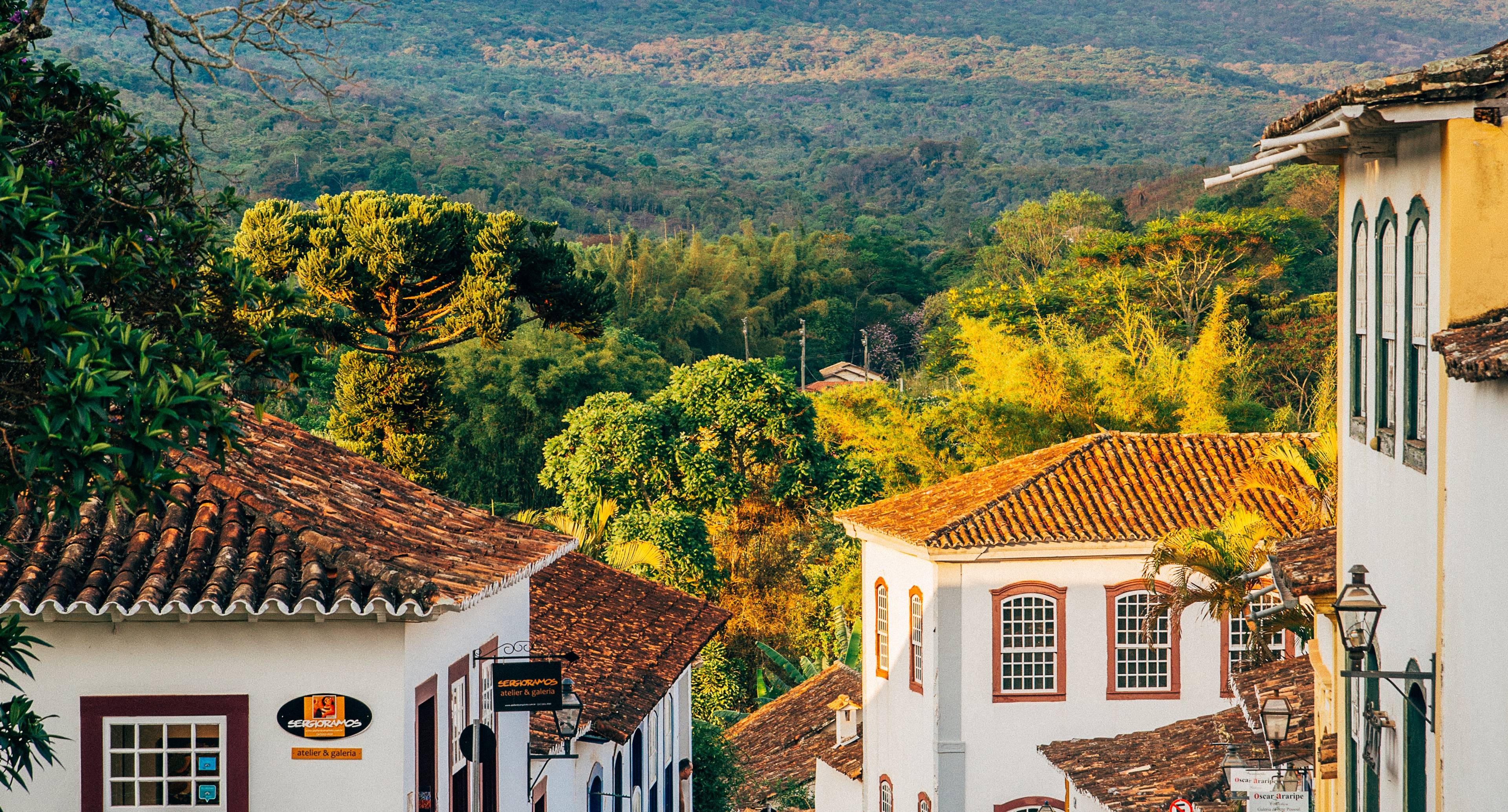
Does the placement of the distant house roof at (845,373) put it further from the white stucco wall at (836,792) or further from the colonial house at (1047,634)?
the colonial house at (1047,634)

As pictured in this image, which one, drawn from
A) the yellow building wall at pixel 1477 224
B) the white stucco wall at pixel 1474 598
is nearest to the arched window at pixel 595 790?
the white stucco wall at pixel 1474 598

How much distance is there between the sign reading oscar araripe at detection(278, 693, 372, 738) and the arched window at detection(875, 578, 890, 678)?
17.8 metres

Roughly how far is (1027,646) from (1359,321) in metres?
15.8

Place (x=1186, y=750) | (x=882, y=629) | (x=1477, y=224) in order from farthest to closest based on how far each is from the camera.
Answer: (x=882, y=629), (x=1186, y=750), (x=1477, y=224)

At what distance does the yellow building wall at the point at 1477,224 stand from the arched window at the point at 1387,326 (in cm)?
137

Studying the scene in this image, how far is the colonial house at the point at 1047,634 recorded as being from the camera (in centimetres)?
2603

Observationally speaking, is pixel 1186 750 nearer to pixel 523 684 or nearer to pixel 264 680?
pixel 523 684

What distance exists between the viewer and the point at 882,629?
29.2m

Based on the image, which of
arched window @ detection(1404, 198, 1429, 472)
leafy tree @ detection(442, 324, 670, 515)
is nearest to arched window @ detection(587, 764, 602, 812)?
arched window @ detection(1404, 198, 1429, 472)

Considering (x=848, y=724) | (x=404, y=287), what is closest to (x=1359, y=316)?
(x=404, y=287)

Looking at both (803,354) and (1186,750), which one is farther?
(803,354)

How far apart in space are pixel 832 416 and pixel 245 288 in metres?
33.5

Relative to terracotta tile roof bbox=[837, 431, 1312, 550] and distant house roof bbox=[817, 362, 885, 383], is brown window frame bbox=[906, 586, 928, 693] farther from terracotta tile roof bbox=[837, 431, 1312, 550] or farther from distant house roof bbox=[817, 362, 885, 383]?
distant house roof bbox=[817, 362, 885, 383]

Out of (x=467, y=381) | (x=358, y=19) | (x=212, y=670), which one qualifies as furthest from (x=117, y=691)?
(x=467, y=381)
